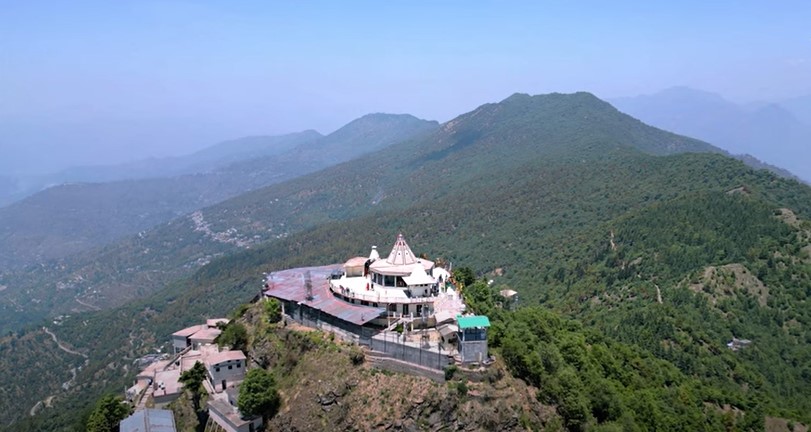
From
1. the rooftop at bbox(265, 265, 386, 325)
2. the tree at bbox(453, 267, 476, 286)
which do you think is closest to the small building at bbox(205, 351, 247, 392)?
the rooftop at bbox(265, 265, 386, 325)

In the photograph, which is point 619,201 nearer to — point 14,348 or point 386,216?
point 386,216

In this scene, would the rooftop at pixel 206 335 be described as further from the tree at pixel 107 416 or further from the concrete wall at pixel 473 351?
the concrete wall at pixel 473 351

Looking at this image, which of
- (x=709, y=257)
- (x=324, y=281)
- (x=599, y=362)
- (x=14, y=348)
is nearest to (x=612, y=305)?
(x=709, y=257)

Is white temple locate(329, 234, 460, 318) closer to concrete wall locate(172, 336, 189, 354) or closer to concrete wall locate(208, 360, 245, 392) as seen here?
concrete wall locate(208, 360, 245, 392)

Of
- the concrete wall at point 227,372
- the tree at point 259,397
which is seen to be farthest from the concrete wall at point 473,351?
the concrete wall at point 227,372

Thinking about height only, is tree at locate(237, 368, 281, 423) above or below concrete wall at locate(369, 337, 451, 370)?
below

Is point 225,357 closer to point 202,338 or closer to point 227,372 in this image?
point 227,372
